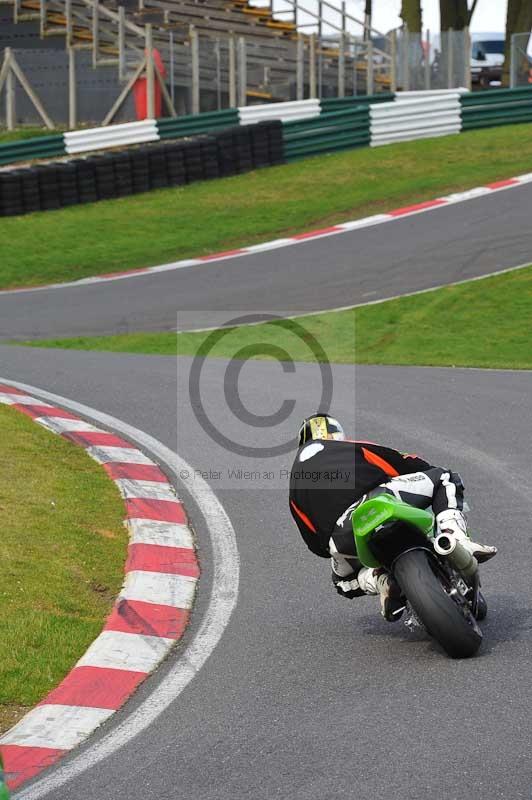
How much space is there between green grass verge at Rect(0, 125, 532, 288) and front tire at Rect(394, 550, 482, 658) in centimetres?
1624

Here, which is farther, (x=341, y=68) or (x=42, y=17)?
(x=42, y=17)

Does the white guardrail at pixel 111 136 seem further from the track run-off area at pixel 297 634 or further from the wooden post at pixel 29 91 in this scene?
the track run-off area at pixel 297 634

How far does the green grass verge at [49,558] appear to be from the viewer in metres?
5.96

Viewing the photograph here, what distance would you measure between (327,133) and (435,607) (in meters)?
23.5

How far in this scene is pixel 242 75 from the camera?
30.9 metres

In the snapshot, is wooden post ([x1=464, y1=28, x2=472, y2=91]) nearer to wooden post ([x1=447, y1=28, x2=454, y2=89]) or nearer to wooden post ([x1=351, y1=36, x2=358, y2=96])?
wooden post ([x1=447, y1=28, x2=454, y2=89])

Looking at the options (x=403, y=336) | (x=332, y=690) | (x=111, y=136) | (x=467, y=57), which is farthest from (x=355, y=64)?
(x=332, y=690)

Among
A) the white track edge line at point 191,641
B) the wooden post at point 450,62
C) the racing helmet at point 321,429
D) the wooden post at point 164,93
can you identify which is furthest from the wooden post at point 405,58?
the racing helmet at point 321,429

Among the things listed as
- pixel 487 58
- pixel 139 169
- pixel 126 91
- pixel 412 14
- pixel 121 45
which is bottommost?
pixel 139 169

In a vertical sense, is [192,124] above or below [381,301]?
above

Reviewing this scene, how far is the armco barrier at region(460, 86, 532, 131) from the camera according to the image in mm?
29438

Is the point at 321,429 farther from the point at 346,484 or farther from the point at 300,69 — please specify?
the point at 300,69

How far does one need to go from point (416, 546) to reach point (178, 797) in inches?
70.8

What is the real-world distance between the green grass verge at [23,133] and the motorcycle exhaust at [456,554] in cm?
2750
